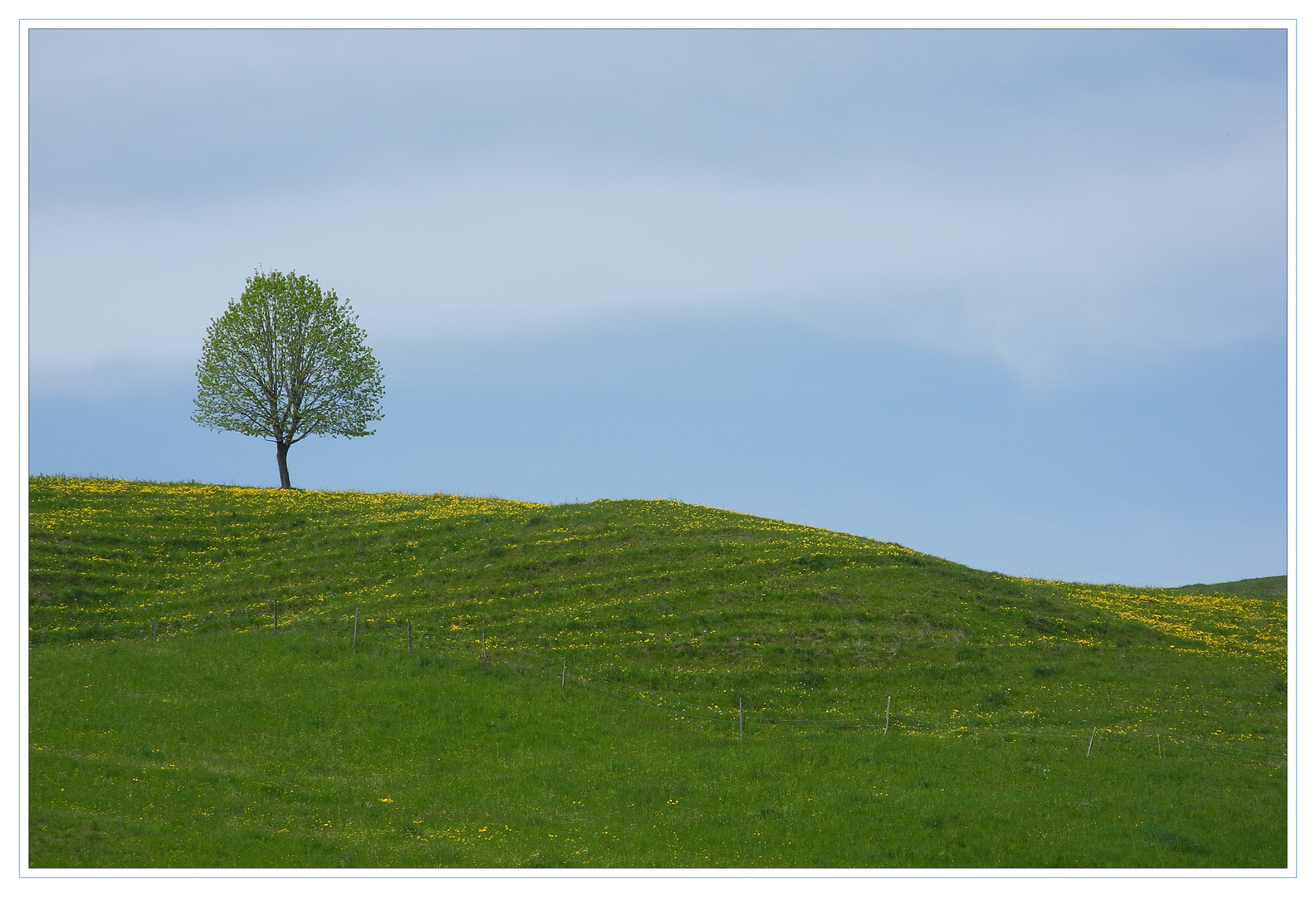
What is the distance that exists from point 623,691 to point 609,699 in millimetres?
1027

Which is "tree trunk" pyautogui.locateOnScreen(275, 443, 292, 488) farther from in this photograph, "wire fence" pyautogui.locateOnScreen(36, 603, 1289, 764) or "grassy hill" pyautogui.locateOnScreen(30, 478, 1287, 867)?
"wire fence" pyautogui.locateOnScreen(36, 603, 1289, 764)

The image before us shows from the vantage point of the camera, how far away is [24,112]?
2231 cm

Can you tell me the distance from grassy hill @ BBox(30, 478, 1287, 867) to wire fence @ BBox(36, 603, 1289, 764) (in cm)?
20

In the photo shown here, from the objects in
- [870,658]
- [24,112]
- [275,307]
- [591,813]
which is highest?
[275,307]

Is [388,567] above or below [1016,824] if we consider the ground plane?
above

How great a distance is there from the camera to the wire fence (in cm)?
3434

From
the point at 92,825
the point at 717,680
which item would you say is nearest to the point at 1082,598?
the point at 717,680

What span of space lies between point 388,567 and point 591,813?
28.2m

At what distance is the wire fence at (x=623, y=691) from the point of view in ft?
113

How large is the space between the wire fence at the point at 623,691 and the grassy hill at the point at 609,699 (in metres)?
0.20

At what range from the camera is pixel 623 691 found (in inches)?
1508

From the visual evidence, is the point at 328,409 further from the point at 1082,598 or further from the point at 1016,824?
the point at 1016,824

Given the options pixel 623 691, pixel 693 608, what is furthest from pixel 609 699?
pixel 693 608
